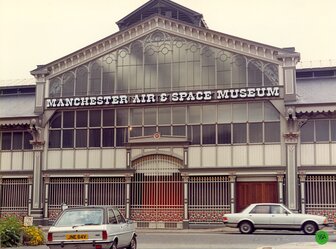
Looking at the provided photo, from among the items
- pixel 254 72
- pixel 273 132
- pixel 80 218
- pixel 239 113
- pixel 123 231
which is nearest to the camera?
pixel 80 218

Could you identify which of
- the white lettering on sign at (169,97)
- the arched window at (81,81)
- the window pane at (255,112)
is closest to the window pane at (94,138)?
the white lettering on sign at (169,97)

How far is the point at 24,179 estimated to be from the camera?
1357 inches

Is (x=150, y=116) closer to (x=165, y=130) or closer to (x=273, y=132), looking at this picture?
(x=165, y=130)

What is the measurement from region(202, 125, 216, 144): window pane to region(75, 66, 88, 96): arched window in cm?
726

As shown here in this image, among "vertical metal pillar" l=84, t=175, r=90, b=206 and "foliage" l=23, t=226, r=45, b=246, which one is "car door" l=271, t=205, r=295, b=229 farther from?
"vertical metal pillar" l=84, t=175, r=90, b=206

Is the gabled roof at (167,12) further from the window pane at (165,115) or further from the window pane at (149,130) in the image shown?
the window pane at (149,130)

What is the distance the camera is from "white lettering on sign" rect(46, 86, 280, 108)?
30812mm

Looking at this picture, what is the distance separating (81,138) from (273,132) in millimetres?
10660

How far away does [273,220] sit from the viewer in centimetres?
2597

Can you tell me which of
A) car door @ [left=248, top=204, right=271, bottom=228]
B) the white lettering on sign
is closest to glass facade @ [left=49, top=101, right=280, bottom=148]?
the white lettering on sign

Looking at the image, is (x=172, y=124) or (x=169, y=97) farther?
(x=172, y=124)

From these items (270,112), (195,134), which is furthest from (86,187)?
(270,112)

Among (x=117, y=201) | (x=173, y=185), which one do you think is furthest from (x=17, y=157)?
(x=173, y=185)

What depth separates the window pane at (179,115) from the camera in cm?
3209
